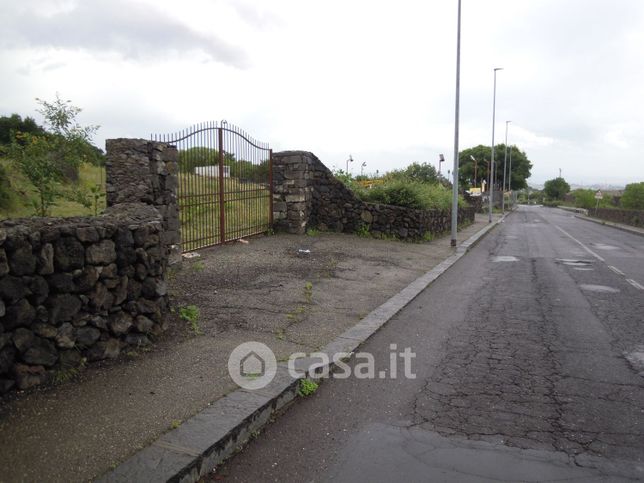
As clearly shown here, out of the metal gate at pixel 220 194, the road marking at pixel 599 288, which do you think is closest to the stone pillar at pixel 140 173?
the metal gate at pixel 220 194

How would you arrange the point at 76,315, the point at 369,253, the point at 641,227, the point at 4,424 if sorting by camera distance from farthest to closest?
the point at 641,227 < the point at 369,253 < the point at 76,315 < the point at 4,424

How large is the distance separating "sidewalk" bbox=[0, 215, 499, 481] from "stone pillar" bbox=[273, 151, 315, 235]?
306cm

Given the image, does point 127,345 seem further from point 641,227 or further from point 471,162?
point 471,162

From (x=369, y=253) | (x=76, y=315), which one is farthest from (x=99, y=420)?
(x=369, y=253)

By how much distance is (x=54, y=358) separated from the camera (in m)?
3.93

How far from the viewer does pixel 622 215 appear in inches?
1383

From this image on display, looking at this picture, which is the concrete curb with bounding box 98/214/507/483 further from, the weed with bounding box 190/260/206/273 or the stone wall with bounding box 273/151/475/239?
the stone wall with bounding box 273/151/475/239

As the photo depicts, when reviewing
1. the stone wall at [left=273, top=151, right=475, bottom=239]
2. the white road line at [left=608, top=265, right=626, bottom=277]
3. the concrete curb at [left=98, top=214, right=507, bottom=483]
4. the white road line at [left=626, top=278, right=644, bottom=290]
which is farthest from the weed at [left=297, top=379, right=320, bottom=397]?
the stone wall at [left=273, top=151, right=475, bottom=239]

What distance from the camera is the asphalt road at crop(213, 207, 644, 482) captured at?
323 cm

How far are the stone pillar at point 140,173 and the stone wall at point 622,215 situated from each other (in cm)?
3069

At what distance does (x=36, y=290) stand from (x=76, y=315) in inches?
17.8

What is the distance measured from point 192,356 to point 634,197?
37.0m

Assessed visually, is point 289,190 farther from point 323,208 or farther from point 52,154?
point 52,154

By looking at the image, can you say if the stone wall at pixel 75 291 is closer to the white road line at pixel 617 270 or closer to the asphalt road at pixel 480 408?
the asphalt road at pixel 480 408
